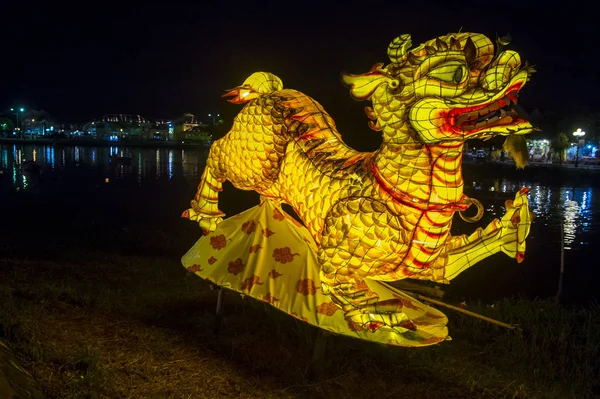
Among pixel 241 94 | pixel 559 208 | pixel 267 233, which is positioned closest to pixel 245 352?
pixel 267 233

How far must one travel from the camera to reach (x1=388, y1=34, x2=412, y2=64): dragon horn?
2.42 meters

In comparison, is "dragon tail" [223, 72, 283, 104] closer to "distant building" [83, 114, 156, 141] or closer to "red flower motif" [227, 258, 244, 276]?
"red flower motif" [227, 258, 244, 276]

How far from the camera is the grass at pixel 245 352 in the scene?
3270 millimetres

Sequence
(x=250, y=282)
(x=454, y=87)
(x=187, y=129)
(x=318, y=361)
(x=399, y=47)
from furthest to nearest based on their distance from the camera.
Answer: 1. (x=187, y=129)
2. (x=250, y=282)
3. (x=318, y=361)
4. (x=399, y=47)
5. (x=454, y=87)

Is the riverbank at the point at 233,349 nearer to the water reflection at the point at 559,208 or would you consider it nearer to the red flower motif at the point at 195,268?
the red flower motif at the point at 195,268

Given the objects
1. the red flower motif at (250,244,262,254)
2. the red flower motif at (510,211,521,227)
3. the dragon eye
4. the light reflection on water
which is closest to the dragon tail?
the red flower motif at (250,244,262,254)

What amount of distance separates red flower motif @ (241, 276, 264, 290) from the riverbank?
619mm

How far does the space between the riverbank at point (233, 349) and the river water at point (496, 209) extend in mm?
3073

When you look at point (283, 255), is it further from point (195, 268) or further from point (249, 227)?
point (195, 268)

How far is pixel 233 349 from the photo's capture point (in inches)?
154

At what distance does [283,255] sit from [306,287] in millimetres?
385

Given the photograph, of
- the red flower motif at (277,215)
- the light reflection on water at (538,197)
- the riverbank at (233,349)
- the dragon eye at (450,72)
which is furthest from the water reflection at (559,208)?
the dragon eye at (450,72)

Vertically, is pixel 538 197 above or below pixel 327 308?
below

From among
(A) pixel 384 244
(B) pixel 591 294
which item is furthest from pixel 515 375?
(B) pixel 591 294
